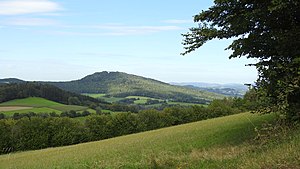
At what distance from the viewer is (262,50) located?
43.0ft

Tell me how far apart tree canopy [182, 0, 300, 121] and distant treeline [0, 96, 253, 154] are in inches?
1860

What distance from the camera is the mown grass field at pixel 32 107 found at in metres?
95.8

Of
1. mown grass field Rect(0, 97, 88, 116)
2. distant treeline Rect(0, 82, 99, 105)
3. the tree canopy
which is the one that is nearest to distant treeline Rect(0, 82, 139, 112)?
distant treeline Rect(0, 82, 99, 105)

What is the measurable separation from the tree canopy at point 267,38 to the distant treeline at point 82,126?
4724 cm

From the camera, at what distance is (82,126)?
70875 millimetres

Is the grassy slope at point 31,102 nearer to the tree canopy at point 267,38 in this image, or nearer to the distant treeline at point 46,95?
the distant treeline at point 46,95

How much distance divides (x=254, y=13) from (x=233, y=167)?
6.34m

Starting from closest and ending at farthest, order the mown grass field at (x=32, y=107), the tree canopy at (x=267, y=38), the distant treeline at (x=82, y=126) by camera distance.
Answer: the tree canopy at (x=267, y=38)
the distant treeline at (x=82, y=126)
the mown grass field at (x=32, y=107)

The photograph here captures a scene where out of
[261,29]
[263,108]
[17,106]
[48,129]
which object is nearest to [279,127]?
[263,108]

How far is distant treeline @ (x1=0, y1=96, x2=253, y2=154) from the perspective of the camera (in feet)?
212

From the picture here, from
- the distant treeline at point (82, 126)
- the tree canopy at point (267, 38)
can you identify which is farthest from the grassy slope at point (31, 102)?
the tree canopy at point (267, 38)

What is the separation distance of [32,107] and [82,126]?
39.9m

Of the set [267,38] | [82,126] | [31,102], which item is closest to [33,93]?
[31,102]

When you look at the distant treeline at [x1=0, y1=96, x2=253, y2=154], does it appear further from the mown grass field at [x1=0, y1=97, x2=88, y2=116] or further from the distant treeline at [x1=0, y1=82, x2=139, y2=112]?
the distant treeline at [x1=0, y1=82, x2=139, y2=112]
